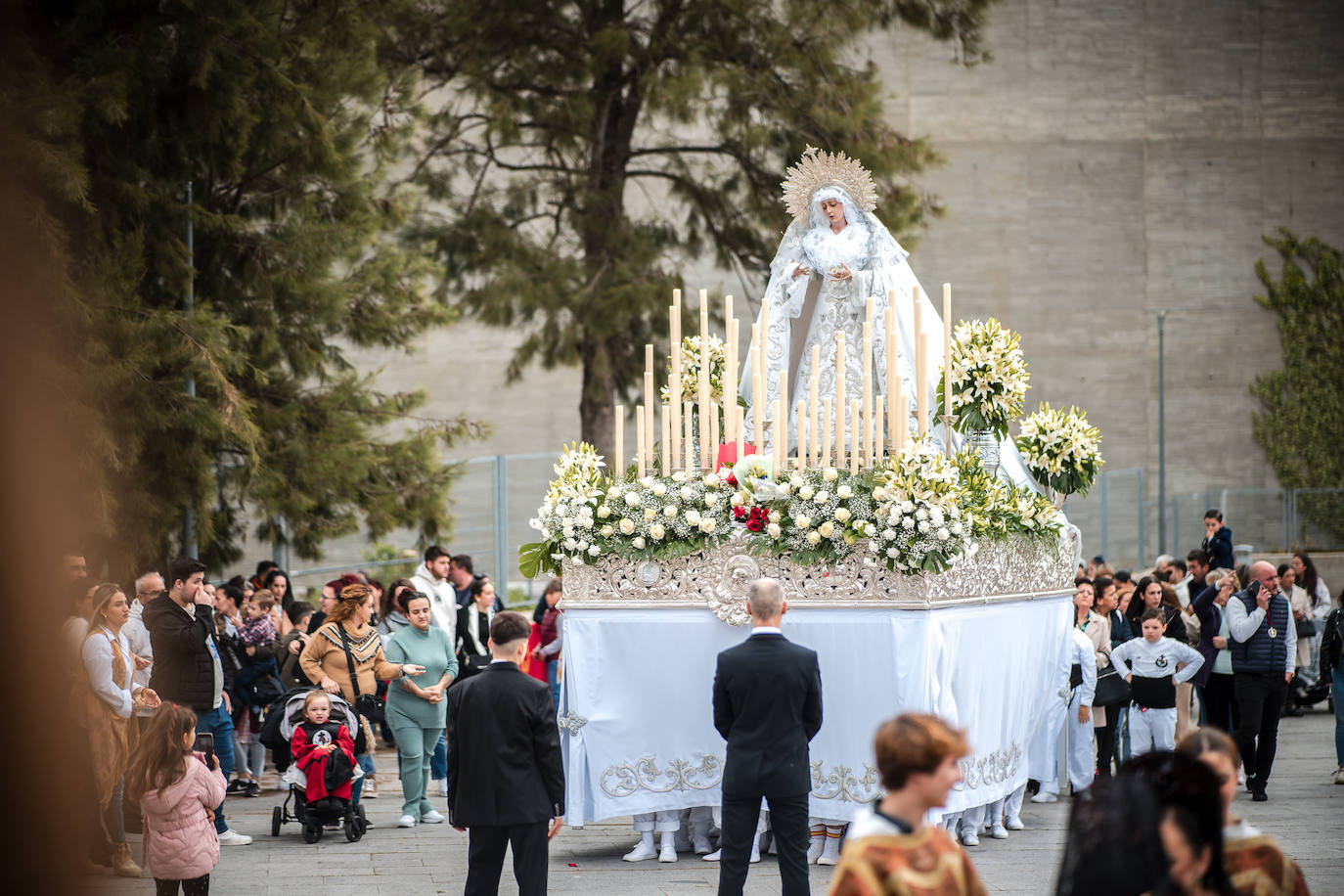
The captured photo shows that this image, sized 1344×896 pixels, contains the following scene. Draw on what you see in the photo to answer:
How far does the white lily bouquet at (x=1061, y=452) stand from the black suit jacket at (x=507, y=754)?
532 cm

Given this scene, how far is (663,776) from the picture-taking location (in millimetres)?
9945

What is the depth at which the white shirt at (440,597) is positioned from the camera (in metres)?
14.1

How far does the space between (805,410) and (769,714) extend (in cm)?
254

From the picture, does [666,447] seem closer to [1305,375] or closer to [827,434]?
[827,434]

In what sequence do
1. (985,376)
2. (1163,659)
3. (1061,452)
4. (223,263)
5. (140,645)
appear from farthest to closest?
(223,263), (1163,659), (1061,452), (140,645), (985,376)

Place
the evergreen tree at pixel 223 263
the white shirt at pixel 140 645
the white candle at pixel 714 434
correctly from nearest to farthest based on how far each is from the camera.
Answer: the white candle at pixel 714 434, the white shirt at pixel 140 645, the evergreen tree at pixel 223 263

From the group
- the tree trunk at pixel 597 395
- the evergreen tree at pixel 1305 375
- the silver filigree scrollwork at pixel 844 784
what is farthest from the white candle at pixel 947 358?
the evergreen tree at pixel 1305 375

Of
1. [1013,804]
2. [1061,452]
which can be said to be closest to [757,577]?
[1013,804]

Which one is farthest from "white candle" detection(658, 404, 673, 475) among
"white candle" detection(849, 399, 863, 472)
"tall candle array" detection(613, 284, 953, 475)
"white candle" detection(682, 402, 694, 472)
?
"white candle" detection(849, 399, 863, 472)

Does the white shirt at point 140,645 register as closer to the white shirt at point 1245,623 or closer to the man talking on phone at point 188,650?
the man talking on phone at point 188,650

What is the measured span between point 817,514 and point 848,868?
17.9ft

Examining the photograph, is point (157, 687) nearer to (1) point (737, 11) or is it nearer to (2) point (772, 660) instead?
(2) point (772, 660)

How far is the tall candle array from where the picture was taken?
9.80 meters

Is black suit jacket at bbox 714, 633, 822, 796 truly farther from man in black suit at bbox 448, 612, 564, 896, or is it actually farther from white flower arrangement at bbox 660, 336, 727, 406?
white flower arrangement at bbox 660, 336, 727, 406
